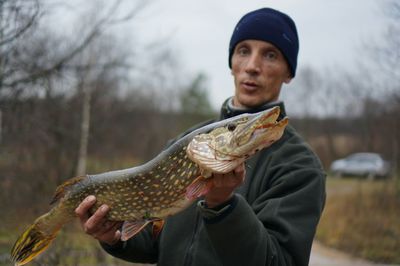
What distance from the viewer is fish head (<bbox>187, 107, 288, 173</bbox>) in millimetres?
1861

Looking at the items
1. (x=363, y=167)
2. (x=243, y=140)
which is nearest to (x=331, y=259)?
(x=243, y=140)

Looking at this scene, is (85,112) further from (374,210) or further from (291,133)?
(291,133)

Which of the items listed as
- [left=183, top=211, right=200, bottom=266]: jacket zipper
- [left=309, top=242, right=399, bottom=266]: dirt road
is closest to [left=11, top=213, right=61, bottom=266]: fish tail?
[left=183, top=211, right=200, bottom=266]: jacket zipper

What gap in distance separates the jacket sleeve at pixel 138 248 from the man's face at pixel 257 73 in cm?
97

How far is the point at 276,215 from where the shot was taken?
2137 mm

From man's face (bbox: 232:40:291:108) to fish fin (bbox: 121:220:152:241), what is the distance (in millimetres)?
866

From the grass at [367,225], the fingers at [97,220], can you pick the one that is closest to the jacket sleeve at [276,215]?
the fingers at [97,220]

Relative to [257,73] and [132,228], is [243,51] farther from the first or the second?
[132,228]

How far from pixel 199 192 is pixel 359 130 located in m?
41.6

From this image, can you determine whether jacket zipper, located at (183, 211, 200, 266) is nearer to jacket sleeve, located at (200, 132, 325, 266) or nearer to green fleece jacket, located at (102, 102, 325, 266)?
green fleece jacket, located at (102, 102, 325, 266)

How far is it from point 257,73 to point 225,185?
886 millimetres

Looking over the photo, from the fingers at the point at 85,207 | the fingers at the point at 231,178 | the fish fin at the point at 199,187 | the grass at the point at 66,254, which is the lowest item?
the grass at the point at 66,254

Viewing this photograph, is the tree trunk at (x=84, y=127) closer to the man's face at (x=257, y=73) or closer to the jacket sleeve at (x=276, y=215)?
the man's face at (x=257, y=73)

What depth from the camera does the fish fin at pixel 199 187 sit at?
1.97 m
